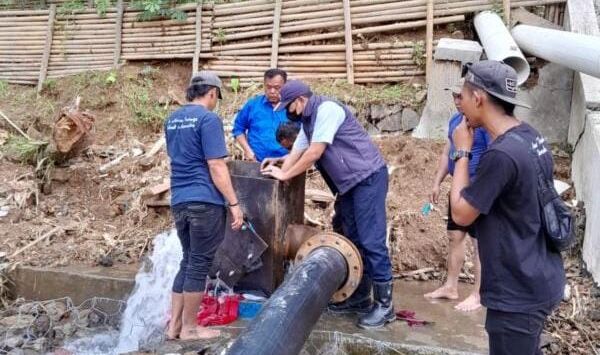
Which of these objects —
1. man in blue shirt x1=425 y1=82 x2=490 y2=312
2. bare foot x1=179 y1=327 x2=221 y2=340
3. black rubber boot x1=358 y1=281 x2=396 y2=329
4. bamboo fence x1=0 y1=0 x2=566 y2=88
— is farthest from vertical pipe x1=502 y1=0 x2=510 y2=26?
bare foot x1=179 y1=327 x2=221 y2=340

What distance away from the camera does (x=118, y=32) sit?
10.0 metres

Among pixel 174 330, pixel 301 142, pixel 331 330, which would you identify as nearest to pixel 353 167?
pixel 301 142

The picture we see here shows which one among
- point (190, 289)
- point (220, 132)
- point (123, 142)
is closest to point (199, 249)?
point (190, 289)

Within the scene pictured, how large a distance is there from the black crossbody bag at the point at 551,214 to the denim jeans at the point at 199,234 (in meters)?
2.29

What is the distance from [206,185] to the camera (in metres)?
4.23

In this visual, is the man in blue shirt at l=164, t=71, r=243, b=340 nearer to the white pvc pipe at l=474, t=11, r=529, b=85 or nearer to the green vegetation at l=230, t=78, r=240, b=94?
the white pvc pipe at l=474, t=11, r=529, b=85

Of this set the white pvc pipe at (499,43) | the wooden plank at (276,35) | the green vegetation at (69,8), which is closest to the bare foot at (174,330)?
the white pvc pipe at (499,43)

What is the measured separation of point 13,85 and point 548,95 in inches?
A: 328

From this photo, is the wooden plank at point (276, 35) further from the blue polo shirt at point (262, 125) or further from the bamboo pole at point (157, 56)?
the blue polo shirt at point (262, 125)

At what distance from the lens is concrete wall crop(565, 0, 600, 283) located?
5.04 metres

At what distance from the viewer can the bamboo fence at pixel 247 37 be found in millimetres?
8773

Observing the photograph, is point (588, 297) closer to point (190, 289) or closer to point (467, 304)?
point (467, 304)

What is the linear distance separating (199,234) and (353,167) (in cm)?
116

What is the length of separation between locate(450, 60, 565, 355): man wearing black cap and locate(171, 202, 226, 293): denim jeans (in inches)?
78.8
